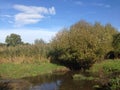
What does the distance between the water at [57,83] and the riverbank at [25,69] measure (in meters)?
2.15

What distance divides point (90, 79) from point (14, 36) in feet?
269

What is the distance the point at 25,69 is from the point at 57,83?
26.2 ft

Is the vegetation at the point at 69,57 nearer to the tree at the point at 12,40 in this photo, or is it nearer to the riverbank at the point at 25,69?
the riverbank at the point at 25,69

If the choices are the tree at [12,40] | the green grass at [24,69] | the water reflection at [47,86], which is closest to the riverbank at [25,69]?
the green grass at [24,69]

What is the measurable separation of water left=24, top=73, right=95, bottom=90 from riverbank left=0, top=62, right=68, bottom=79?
2148 mm

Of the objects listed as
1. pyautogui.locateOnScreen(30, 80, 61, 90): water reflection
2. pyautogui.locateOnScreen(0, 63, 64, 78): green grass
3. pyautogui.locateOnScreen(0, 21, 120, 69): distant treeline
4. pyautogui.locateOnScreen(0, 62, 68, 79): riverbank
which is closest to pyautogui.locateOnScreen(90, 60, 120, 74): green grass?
pyautogui.locateOnScreen(0, 21, 120, 69): distant treeline

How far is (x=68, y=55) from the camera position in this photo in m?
33.9

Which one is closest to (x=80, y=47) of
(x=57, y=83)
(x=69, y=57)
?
(x=69, y=57)

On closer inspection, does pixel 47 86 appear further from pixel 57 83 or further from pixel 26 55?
pixel 26 55

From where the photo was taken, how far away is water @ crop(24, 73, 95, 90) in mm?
23016

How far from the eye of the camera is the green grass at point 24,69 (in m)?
30.0

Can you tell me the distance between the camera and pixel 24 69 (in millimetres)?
32156

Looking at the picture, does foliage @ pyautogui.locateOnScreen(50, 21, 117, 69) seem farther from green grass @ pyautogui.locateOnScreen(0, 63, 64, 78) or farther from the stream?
the stream

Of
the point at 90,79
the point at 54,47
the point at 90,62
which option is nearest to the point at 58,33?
the point at 54,47
